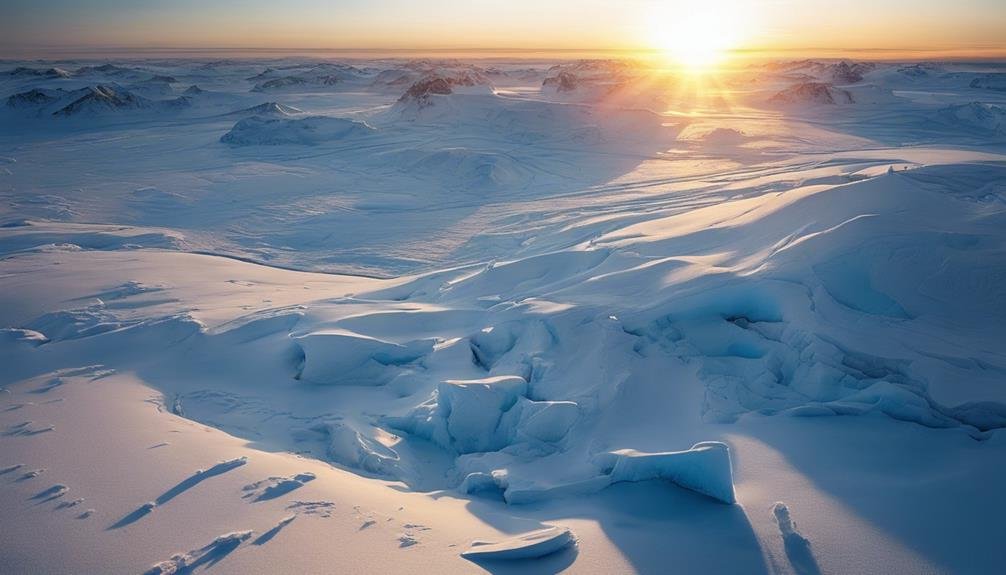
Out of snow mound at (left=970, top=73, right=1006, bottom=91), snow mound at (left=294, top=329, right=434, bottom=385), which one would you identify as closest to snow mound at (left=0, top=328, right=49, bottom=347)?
snow mound at (left=294, top=329, right=434, bottom=385)

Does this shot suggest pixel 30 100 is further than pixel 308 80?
No

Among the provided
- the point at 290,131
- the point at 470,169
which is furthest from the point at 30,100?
the point at 470,169

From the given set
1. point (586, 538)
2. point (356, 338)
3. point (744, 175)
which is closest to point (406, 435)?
point (356, 338)

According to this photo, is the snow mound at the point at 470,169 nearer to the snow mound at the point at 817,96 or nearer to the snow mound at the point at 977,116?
the snow mound at the point at 977,116

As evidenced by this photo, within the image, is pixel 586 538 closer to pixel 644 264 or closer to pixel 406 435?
pixel 406 435

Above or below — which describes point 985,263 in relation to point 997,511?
above

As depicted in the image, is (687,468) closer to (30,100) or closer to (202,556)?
(202,556)
